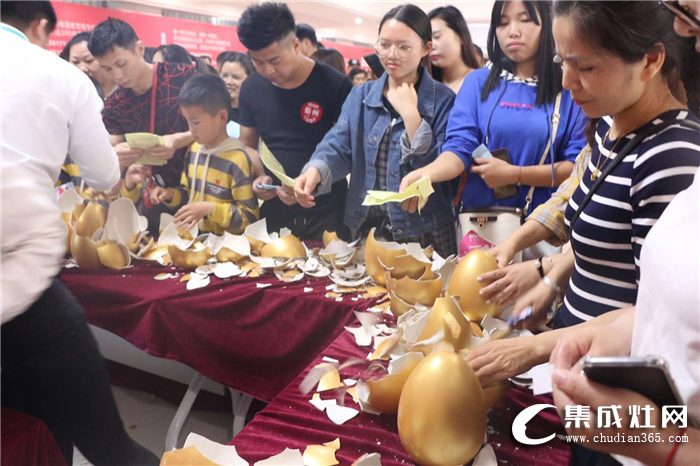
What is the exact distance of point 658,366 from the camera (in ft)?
0.97

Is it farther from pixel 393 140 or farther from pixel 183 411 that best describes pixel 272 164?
pixel 183 411

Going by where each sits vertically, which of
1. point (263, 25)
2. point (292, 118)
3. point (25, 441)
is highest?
point (263, 25)

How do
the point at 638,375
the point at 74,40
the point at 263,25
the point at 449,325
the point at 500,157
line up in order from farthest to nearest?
the point at 263,25 < the point at 500,157 < the point at 74,40 < the point at 449,325 < the point at 638,375

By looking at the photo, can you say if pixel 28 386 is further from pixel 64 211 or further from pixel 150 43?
pixel 150 43

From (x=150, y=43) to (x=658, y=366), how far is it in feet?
3.23

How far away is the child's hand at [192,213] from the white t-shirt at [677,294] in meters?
0.92

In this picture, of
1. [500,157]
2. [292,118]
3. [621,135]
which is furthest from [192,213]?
[621,135]

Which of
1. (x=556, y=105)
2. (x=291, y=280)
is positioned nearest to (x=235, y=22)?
(x=291, y=280)

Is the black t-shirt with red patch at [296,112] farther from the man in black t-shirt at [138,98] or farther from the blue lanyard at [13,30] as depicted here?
the blue lanyard at [13,30]

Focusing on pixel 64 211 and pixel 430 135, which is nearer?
pixel 64 211

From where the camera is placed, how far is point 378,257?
869 mm

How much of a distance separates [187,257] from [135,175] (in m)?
0.18

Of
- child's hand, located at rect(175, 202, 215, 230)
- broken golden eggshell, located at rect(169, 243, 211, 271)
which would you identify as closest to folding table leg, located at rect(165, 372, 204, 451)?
broken golden eggshell, located at rect(169, 243, 211, 271)

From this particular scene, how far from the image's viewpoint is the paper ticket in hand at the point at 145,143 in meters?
0.91
